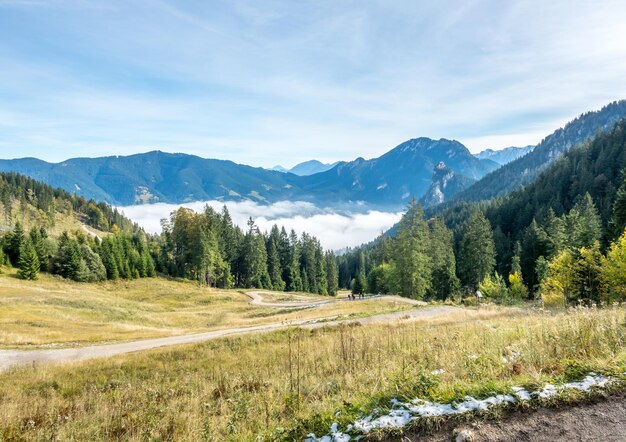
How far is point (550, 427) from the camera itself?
4.56 metres

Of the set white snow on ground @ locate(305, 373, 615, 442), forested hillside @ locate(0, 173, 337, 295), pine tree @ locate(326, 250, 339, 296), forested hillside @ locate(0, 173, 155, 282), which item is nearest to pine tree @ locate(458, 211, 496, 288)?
forested hillside @ locate(0, 173, 337, 295)

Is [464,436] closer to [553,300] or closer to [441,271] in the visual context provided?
[553,300]

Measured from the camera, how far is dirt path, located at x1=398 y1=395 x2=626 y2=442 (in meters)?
4.40

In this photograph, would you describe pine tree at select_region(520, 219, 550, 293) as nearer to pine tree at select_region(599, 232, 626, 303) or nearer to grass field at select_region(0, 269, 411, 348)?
pine tree at select_region(599, 232, 626, 303)

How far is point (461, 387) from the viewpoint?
540cm

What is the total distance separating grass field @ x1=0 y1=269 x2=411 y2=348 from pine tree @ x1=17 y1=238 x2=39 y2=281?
176 centimetres

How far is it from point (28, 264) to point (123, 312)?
30.2 metres

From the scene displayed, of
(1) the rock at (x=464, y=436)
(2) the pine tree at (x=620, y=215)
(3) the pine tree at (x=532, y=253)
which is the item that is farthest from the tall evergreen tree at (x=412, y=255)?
(1) the rock at (x=464, y=436)

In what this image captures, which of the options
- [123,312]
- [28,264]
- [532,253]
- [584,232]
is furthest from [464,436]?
[532,253]

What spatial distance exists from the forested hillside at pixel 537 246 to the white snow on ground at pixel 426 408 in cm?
2261

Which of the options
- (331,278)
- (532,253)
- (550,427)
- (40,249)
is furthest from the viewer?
(331,278)

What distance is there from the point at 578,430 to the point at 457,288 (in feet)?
221

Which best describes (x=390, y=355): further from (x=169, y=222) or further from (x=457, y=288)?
(x=169, y=222)

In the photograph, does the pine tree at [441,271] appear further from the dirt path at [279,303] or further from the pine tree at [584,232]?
the dirt path at [279,303]
